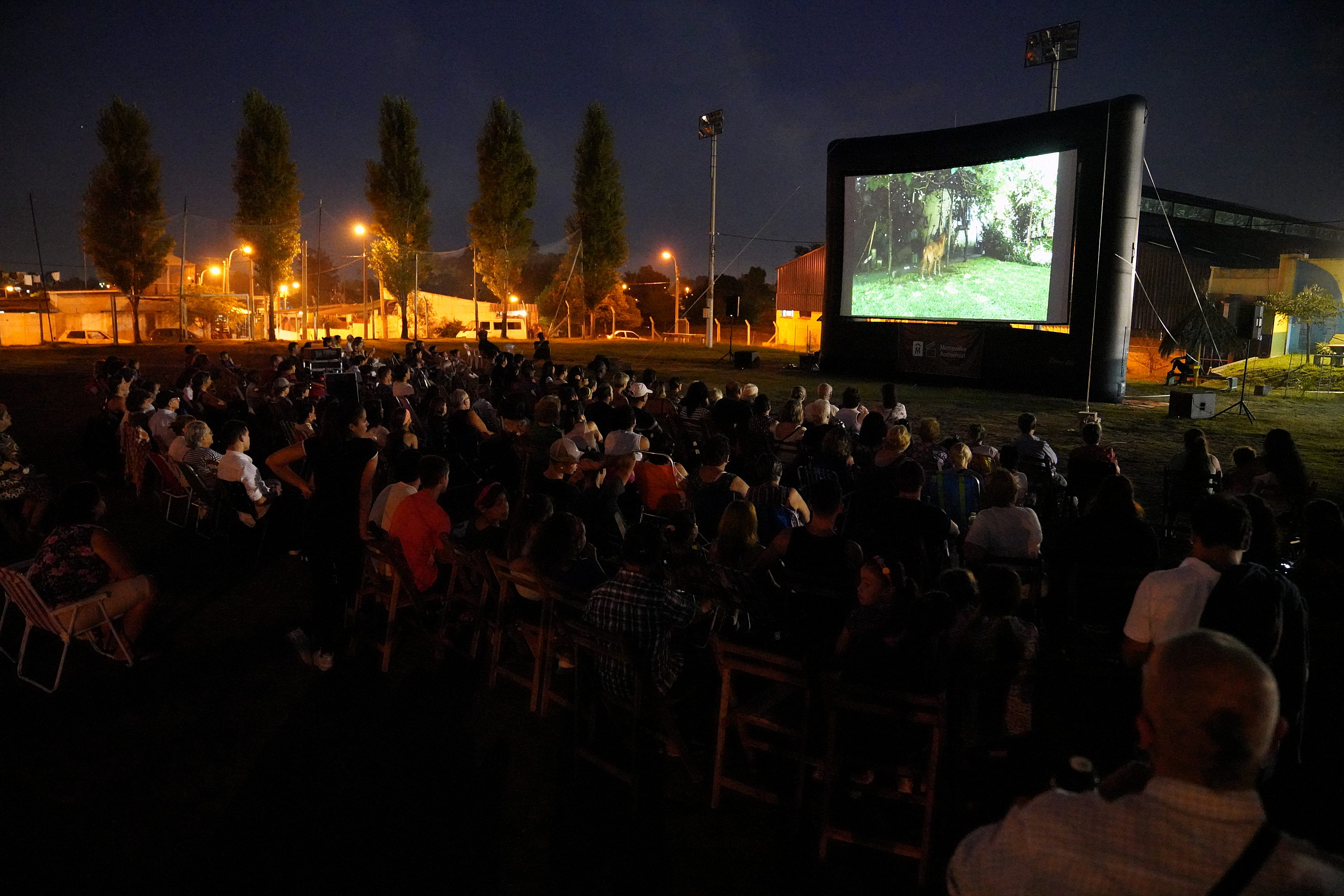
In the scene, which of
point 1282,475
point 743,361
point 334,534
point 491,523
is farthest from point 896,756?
point 743,361

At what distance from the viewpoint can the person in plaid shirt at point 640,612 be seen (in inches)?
124

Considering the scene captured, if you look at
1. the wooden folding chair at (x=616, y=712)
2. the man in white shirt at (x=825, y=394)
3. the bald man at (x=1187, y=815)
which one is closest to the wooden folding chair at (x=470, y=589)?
the wooden folding chair at (x=616, y=712)

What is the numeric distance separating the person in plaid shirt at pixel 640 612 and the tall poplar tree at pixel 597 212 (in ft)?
A: 123

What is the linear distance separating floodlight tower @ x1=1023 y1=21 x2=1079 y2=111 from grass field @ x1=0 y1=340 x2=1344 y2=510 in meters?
7.63

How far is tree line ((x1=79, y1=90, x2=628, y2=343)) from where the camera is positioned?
29703mm

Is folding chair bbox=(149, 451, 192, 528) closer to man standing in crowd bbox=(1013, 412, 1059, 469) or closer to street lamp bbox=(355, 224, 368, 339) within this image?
man standing in crowd bbox=(1013, 412, 1059, 469)

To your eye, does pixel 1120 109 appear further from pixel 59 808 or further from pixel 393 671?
pixel 59 808

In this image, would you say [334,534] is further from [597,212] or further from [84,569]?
[597,212]

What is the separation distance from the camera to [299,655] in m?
4.41

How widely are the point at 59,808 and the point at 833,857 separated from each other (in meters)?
2.97

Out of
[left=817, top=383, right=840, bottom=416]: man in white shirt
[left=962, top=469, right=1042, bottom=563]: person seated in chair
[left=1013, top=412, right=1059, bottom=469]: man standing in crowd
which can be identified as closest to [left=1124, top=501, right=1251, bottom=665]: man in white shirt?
[left=962, top=469, right=1042, bottom=563]: person seated in chair

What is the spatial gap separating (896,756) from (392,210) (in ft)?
129

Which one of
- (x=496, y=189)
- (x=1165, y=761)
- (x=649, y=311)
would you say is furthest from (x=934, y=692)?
(x=649, y=311)

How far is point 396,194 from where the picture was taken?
1467 inches
